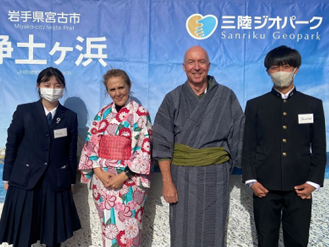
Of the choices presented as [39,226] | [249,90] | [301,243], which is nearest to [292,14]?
[249,90]

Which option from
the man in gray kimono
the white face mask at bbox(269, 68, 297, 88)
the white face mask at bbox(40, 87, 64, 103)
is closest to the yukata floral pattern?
the man in gray kimono

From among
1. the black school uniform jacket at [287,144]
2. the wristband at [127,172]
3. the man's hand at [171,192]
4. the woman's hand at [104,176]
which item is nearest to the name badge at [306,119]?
the black school uniform jacket at [287,144]

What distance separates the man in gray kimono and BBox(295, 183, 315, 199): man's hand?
1.58ft

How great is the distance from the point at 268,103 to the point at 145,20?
1.53 metres

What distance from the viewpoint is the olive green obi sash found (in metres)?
2.05

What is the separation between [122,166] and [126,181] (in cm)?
13

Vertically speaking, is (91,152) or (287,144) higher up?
(287,144)

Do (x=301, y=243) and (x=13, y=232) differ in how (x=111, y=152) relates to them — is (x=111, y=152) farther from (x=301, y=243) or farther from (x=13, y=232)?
(x=301, y=243)

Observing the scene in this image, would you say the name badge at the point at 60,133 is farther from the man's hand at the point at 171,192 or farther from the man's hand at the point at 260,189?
the man's hand at the point at 260,189

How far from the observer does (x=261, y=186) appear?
82.9 inches

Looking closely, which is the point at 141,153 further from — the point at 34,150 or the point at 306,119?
the point at 306,119

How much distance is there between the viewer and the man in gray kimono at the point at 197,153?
207 cm

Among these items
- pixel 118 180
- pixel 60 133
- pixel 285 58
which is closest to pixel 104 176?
pixel 118 180

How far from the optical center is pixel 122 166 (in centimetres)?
229
